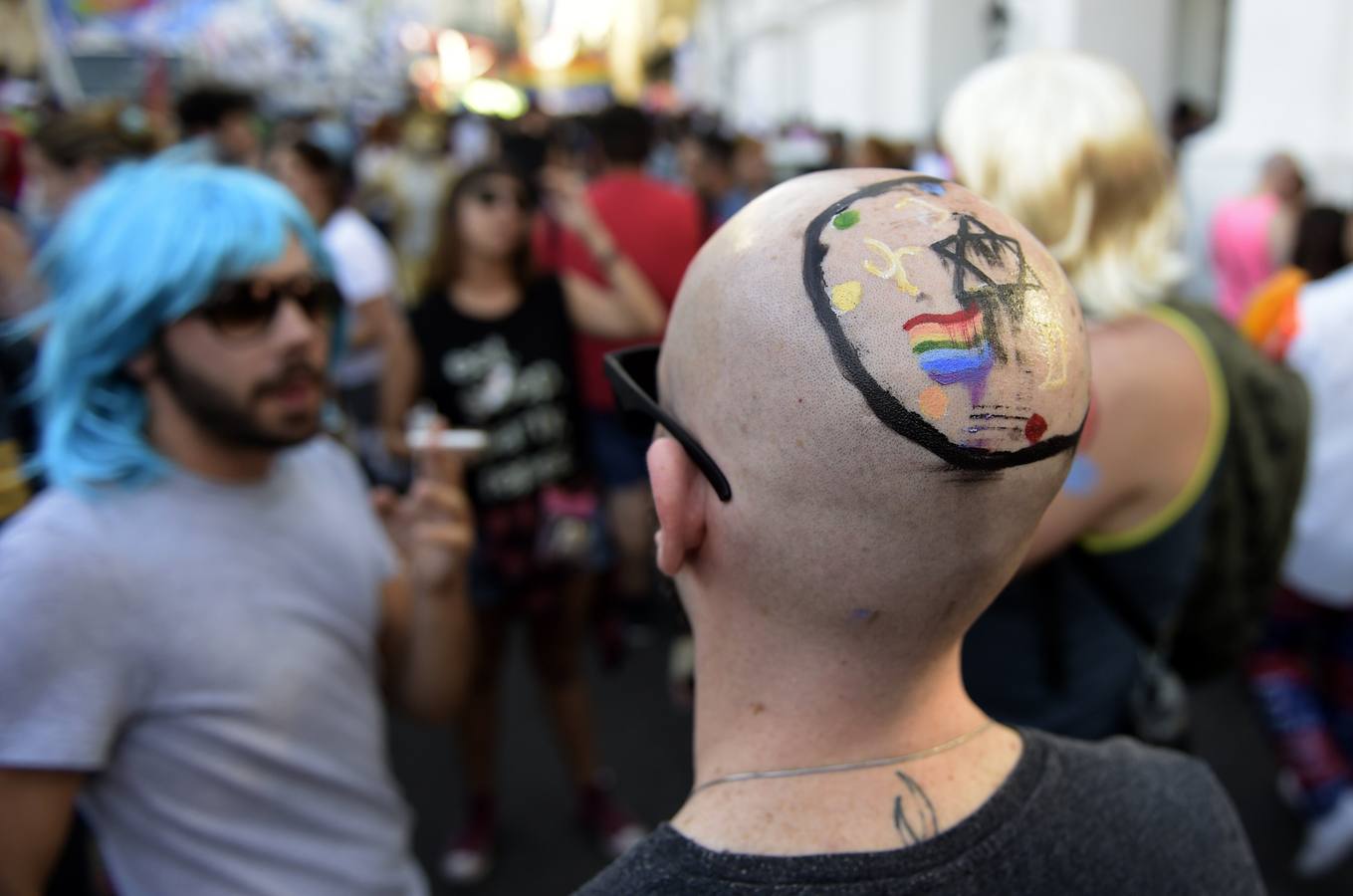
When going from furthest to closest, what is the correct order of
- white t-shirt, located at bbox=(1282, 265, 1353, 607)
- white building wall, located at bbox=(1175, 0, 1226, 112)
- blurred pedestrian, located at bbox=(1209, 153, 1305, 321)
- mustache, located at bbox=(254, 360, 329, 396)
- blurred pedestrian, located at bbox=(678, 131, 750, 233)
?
white building wall, located at bbox=(1175, 0, 1226, 112) < blurred pedestrian, located at bbox=(678, 131, 750, 233) < blurred pedestrian, located at bbox=(1209, 153, 1305, 321) < white t-shirt, located at bbox=(1282, 265, 1353, 607) < mustache, located at bbox=(254, 360, 329, 396)

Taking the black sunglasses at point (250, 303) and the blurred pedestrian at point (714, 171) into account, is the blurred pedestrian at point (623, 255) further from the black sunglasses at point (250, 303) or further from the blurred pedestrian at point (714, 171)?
the blurred pedestrian at point (714, 171)

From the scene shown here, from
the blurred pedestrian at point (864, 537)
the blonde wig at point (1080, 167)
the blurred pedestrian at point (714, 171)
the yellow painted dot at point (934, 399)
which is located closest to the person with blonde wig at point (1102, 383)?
the blonde wig at point (1080, 167)

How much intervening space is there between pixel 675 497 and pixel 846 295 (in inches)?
8.7

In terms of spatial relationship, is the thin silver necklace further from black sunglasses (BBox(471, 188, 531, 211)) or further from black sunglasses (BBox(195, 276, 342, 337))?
black sunglasses (BBox(471, 188, 531, 211))

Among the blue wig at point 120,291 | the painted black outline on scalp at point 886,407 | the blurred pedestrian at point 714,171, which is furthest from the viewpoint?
the blurred pedestrian at point 714,171

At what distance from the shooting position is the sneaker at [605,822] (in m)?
3.09

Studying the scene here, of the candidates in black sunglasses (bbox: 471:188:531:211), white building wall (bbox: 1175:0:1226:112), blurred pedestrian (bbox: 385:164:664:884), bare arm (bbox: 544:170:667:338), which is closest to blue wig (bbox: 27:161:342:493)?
blurred pedestrian (bbox: 385:164:664:884)

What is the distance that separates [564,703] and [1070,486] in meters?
1.98

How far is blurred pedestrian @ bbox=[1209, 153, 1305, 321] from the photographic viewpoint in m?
4.80

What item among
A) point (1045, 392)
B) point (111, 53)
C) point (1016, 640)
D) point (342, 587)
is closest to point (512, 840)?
point (342, 587)

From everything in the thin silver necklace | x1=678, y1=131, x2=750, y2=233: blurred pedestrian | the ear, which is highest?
the ear

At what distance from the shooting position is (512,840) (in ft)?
10.5

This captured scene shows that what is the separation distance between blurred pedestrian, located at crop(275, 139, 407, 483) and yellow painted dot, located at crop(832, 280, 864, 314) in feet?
10.4

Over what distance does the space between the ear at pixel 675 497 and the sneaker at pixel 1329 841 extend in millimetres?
2891
